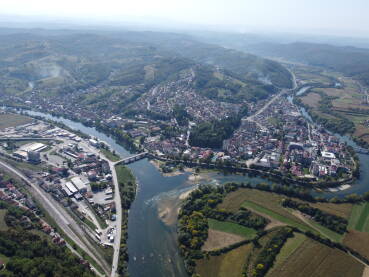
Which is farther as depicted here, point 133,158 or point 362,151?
point 362,151

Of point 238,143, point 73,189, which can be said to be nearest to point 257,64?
point 238,143

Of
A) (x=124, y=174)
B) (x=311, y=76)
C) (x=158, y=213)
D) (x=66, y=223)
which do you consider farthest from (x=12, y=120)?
(x=311, y=76)

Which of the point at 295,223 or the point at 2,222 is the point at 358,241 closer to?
the point at 295,223

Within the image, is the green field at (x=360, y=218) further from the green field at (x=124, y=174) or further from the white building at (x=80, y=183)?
the white building at (x=80, y=183)

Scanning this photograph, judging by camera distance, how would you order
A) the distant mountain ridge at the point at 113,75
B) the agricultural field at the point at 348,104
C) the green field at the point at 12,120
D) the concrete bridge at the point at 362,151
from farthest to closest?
the distant mountain ridge at the point at 113,75 → the agricultural field at the point at 348,104 → the green field at the point at 12,120 → the concrete bridge at the point at 362,151

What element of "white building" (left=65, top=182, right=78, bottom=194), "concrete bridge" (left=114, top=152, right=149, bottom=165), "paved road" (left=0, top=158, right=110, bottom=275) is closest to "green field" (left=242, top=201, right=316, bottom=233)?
"paved road" (left=0, top=158, right=110, bottom=275)

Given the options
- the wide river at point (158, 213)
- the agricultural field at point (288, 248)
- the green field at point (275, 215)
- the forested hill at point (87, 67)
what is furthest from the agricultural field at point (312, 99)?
the agricultural field at point (288, 248)
